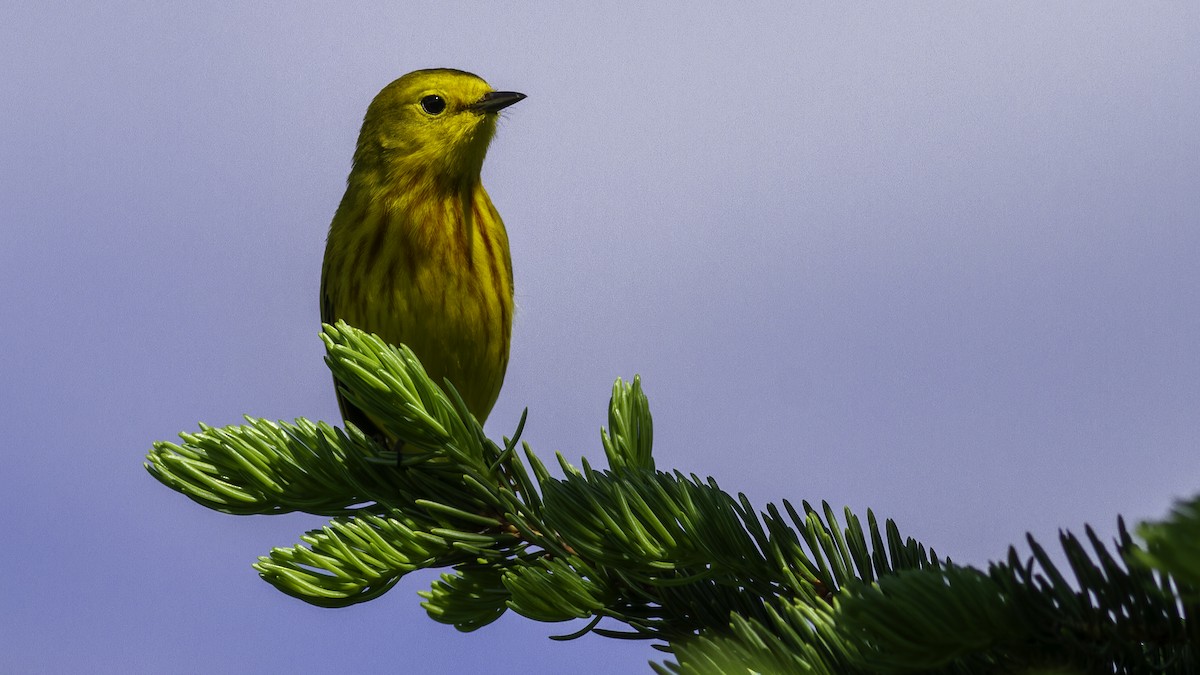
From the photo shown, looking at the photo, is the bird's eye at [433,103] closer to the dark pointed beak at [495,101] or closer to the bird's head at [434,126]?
the bird's head at [434,126]

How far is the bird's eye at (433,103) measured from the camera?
4.14m

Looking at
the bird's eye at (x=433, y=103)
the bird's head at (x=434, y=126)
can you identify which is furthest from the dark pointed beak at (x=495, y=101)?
the bird's eye at (x=433, y=103)

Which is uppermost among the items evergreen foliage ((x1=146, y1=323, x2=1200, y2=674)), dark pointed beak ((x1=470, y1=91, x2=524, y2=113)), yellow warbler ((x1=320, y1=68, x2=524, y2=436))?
dark pointed beak ((x1=470, y1=91, x2=524, y2=113))

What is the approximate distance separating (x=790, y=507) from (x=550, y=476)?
419 millimetres

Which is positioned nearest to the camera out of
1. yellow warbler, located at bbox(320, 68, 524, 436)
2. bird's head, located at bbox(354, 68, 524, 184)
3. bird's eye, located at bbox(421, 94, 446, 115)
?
yellow warbler, located at bbox(320, 68, 524, 436)

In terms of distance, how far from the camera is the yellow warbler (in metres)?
3.39

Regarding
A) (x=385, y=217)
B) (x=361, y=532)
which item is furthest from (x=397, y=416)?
(x=385, y=217)

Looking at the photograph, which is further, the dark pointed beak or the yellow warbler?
the dark pointed beak

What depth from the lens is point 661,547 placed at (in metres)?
1.60

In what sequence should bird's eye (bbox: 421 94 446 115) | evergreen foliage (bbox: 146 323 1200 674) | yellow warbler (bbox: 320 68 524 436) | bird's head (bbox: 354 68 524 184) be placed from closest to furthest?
evergreen foliage (bbox: 146 323 1200 674) < yellow warbler (bbox: 320 68 524 436) < bird's head (bbox: 354 68 524 184) < bird's eye (bbox: 421 94 446 115)

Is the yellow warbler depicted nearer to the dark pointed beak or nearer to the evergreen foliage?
the dark pointed beak

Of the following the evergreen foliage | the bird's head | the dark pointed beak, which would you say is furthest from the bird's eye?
the evergreen foliage

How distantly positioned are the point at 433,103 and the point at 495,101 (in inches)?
11.1

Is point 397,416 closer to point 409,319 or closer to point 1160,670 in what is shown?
point 1160,670
